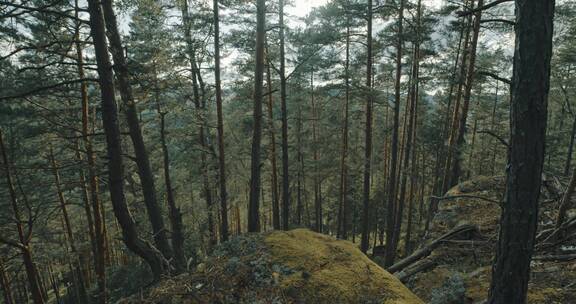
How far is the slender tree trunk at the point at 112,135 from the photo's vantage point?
10.8 feet

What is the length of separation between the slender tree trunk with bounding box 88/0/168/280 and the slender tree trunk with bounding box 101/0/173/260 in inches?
7.9

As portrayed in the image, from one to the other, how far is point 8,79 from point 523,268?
1239 centimetres

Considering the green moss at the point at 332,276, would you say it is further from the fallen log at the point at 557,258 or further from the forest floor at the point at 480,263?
the fallen log at the point at 557,258

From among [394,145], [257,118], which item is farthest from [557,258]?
[394,145]

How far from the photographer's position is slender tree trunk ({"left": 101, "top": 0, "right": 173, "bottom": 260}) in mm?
3905

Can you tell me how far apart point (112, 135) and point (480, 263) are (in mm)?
5842

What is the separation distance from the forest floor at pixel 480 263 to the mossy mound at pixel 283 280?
818mm

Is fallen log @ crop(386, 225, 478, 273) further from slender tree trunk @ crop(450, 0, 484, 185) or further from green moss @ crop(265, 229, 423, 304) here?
slender tree trunk @ crop(450, 0, 484, 185)

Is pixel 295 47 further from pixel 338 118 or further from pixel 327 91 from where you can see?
pixel 338 118

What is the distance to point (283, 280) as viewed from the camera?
309 cm

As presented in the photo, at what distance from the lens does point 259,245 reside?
3.89m

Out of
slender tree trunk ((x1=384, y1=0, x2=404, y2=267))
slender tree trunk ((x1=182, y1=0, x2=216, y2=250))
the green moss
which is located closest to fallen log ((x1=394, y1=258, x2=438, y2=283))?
the green moss

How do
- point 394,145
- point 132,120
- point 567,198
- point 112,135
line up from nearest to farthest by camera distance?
point 112,135 → point 567,198 → point 132,120 → point 394,145

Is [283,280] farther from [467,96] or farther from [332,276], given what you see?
[467,96]
